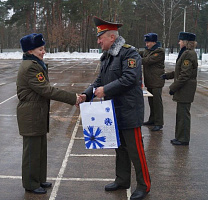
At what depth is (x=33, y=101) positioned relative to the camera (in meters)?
3.52

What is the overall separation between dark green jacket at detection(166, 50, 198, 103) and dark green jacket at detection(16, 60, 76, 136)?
95.8 inches

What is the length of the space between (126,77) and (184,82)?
236cm

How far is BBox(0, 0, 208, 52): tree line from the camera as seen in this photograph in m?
49.8

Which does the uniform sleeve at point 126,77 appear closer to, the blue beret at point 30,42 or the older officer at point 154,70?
the blue beret at point 30,42

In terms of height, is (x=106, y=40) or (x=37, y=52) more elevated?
(x=106, y=40)

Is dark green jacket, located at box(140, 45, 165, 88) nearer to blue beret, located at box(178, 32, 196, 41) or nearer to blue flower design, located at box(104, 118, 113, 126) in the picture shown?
blue beret, located at box(178, 32, 196, 41)

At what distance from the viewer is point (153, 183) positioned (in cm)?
402

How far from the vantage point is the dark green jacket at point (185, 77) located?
17.1 ft

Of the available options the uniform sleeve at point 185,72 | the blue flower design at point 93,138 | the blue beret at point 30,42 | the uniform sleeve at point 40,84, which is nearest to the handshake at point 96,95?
the uniform sleeve at point 40,84

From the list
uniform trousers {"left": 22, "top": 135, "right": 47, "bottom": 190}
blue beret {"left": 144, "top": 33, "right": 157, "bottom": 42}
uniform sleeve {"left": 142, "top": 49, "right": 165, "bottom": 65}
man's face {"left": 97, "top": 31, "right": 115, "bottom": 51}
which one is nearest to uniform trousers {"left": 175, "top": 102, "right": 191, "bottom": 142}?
uniform sleeve {"left": 142, "top": 49, "right": 165, "bottom": 65}

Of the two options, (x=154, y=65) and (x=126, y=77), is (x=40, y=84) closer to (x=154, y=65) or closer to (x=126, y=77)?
(x=126, y=77)

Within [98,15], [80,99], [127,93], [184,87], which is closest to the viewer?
[127,93]

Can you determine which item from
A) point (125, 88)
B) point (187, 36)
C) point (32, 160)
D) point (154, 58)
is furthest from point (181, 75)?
point (32, 160)

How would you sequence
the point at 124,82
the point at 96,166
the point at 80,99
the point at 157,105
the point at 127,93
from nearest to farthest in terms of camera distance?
the point at 124,82, the point at 127,93, the point at 80,99, the point at 96,166, the point at 157,105
